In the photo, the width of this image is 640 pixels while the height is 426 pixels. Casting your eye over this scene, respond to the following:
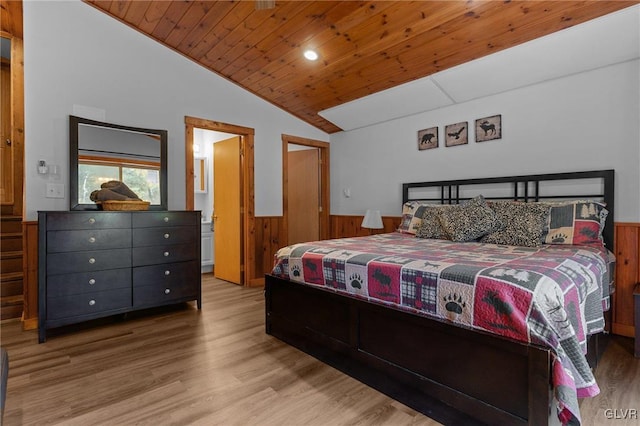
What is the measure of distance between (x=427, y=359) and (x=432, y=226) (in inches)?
67.0

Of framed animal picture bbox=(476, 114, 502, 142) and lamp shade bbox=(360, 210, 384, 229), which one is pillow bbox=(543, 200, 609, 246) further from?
lamp shade bbox=(360, 210, 384, 229)

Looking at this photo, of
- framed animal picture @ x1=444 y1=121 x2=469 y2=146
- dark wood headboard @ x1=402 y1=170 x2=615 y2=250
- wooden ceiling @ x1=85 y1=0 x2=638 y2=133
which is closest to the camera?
wooden ceiling @ x1=85 y1=0 x2=638 y2=133

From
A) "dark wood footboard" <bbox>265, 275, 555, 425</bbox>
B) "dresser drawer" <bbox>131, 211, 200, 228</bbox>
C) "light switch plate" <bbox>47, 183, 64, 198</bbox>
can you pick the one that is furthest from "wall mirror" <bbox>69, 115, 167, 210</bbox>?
"dark wood footboard" <bbox>265, 275, 555, 425</bbox>

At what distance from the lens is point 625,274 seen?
106 inches

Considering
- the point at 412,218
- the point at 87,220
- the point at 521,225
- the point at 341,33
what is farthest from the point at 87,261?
the point at 521,225

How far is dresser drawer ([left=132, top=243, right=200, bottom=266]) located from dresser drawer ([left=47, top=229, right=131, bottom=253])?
14 centimetres

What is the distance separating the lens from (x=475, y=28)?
8.58 feet

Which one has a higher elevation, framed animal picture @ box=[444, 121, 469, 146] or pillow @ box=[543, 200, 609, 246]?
framed animal picture @ box=[444, 121, 469, 146]

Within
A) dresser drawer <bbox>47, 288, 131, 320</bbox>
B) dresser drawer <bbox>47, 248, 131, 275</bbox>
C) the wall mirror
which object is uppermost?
the wall mirror

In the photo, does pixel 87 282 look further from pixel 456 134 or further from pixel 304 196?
pixel 456 134

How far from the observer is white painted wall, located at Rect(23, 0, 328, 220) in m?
2.91

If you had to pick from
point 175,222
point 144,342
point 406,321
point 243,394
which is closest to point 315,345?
point 243,394

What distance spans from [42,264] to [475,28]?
3856mm

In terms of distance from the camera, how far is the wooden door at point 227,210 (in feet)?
14.7
